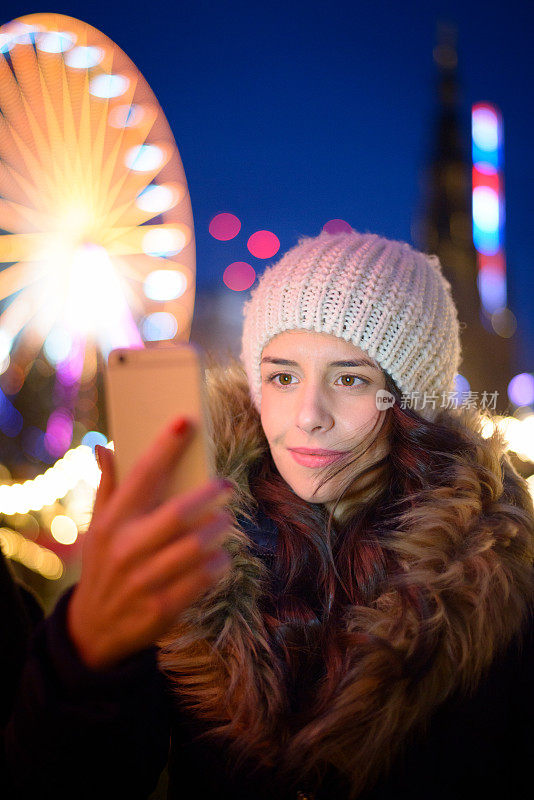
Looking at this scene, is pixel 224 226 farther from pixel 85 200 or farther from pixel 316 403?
pixel 316 403

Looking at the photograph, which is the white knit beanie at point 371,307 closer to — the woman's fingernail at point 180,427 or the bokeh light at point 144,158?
the woman's fingernail at point 180,427

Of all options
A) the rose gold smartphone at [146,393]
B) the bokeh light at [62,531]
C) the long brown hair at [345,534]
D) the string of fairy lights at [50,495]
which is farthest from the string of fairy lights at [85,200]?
the bokeh light at [62,531]

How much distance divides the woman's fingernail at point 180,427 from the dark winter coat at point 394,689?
1.50 ft

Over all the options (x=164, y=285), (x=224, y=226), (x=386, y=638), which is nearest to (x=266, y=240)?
(x=224, y=226)

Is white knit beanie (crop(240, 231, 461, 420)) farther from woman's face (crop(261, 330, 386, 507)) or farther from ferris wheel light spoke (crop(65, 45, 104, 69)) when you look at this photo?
ferris wheel light spoke (crop(65, 45, 104, 69))

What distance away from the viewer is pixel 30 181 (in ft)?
7.41

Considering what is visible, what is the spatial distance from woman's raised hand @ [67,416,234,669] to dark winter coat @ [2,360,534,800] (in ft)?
0.94

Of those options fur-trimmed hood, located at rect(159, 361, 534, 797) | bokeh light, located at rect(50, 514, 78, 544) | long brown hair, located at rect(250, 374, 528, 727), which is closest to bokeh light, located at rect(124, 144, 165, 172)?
long brown hair, located at rect(250, 374, 528, 727)

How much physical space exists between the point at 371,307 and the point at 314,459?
394 millimetres

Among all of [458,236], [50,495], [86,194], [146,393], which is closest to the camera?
[146,393]

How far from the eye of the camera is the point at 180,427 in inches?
23.0

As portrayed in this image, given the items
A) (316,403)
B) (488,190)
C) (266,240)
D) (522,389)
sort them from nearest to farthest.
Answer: (316,403)
(266,240)
(488,190)
(522,389)

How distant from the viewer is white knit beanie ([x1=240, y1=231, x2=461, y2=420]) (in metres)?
1.27

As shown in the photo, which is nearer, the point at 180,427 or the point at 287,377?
the point at 180,427
